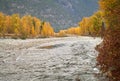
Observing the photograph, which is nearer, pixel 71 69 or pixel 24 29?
pixel 71 69

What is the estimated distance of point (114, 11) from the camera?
20.6 meters

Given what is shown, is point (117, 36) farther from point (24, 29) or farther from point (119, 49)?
point (24, 29)

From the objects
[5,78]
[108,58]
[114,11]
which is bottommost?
[5,78]

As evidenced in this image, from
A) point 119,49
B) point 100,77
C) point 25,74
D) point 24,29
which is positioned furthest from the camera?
point 24,29

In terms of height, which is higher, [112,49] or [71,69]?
[112,49]

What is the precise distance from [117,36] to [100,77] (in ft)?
28.5

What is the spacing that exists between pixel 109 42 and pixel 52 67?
59.3 ft

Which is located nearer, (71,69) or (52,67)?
(71,69)

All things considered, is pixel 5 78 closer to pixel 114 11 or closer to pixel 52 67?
pixel 52 67

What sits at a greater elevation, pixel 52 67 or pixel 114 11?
pixel 114 11

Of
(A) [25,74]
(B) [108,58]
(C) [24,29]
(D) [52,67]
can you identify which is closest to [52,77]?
(A) [25,74]

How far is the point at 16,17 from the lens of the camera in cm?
16925

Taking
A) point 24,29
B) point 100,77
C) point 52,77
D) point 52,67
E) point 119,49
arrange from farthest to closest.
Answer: point 24,29, point 52,67, point 52,77, point 100,77, point 119,49

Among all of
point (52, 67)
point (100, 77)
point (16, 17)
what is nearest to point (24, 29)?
point (16, 17)
